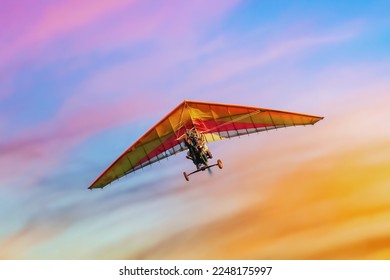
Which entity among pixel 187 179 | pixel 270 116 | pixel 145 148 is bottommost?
pixel 187 179

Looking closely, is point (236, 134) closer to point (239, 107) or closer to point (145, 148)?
point (239, 107)

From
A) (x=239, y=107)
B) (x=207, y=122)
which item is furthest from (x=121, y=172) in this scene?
(x=239, y=107)

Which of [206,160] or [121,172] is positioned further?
[121,172]
